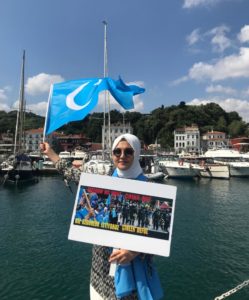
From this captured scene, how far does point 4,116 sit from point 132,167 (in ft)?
477

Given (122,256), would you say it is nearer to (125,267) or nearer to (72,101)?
(125,267)

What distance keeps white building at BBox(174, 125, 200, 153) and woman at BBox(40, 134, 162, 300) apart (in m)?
107

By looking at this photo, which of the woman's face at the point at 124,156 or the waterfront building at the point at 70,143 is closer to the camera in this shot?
the woman's face at the point at 124,156

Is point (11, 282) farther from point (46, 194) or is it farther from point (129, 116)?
point (129, 116)

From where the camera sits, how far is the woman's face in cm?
293

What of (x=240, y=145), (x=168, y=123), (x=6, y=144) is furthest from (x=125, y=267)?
(x=168, y=123)

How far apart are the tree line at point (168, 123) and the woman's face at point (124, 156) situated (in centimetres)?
11092

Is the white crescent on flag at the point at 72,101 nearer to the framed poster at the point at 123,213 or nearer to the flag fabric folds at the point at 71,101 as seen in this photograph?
the flag fabric folds at the point at 71,101

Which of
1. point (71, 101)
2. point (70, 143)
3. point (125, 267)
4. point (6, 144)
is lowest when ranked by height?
point (125, 267)

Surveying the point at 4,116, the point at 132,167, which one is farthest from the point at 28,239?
the point at 4,116

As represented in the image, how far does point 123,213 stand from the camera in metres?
2.84

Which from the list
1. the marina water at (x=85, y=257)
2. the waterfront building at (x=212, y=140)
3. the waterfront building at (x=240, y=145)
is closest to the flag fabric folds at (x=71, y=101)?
the marina water at (x=85, y=257)

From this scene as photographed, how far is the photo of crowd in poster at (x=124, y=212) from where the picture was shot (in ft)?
9.08

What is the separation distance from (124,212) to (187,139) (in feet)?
362
